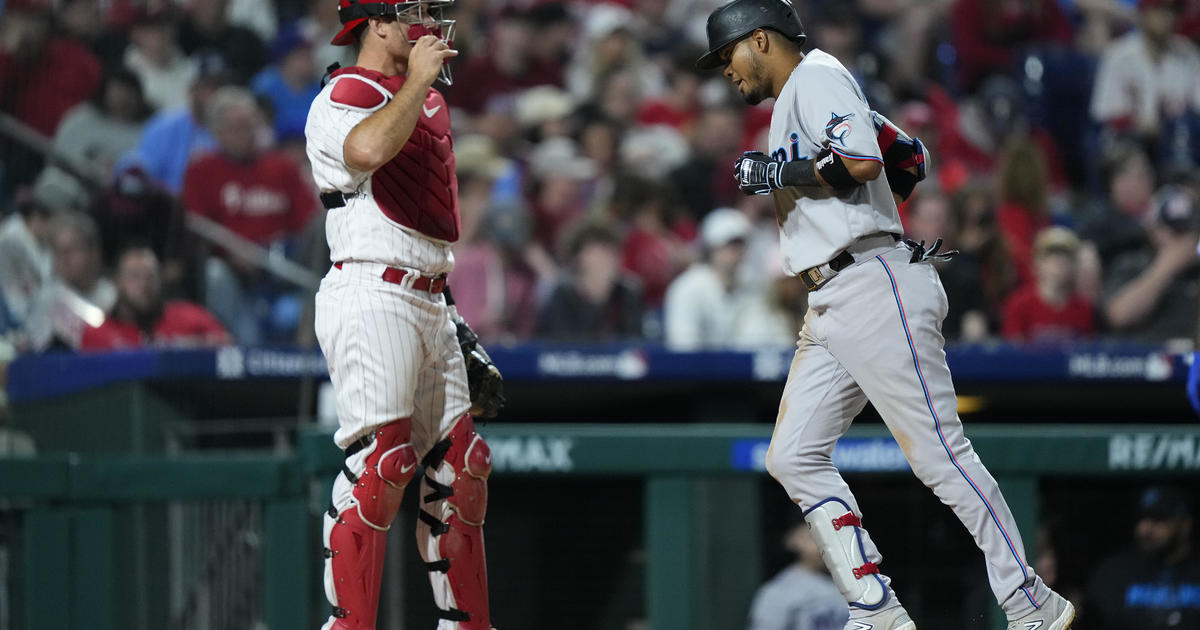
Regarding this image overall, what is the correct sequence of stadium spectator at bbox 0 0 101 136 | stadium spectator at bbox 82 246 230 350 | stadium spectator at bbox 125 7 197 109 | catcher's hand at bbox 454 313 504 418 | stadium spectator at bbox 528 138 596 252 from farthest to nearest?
stadium spectator at bbox 125 7 197 109, stadium spectator at bbox 528 138 596 252, stadium spectator at bbox 0 0 101 136, stadium spectator at bbox 82 246 230 350, catcher's hand at bbox 454 313 504 418

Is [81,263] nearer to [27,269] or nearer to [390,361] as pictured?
[27,269]

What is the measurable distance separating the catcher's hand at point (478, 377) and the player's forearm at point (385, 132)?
2.12ft

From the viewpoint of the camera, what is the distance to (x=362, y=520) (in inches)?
147

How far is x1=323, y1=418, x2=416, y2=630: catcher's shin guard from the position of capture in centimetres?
371

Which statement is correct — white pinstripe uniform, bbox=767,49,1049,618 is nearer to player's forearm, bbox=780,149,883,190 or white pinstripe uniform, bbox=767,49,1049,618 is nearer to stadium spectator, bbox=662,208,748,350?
player's forearm, bbox=780,149,883,190

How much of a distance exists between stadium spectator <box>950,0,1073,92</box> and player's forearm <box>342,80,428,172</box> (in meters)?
7.39

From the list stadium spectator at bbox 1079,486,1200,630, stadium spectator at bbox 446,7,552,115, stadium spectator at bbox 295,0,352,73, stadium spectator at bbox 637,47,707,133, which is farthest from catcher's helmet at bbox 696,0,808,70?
stadium spectator at bbox 446,7,552,115

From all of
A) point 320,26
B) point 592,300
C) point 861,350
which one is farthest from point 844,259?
point 320,26

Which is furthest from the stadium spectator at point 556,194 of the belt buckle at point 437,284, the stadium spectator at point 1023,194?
the belt buckle at point 437,284

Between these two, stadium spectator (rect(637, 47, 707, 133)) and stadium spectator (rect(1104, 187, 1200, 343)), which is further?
stadium spectator (rect(637, 47, 707, 133))

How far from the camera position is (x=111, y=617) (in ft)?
16.3

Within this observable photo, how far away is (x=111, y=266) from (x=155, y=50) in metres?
2.30

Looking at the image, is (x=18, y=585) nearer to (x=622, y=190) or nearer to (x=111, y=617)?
(x=111, y=617)

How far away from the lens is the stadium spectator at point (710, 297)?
7.36 meters
